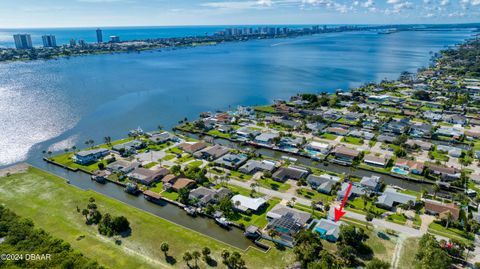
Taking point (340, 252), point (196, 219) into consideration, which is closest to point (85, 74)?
point (196, 219)

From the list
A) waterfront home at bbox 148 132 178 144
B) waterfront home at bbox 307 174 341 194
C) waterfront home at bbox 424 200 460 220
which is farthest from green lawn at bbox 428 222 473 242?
waterfront home at bbox 148 132 178 144

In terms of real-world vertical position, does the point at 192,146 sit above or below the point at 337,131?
above

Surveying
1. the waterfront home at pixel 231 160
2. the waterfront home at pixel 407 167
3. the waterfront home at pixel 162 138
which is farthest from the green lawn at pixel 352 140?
the waterfront home at pixel 162 138

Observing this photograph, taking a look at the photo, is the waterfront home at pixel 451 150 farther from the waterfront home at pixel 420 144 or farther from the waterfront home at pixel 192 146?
the waterfront home at pixel 192 146

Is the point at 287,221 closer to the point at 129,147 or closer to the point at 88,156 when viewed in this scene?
the point at 129,147

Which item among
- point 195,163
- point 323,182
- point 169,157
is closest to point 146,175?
point 169,157

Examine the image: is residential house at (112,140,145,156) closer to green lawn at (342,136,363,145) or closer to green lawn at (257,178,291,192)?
green lawn at (257,178,291,192)
